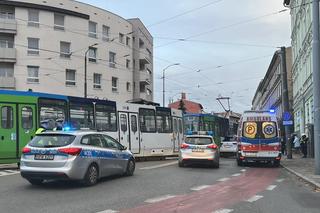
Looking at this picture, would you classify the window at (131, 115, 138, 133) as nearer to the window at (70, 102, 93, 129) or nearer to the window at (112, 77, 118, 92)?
the window at (70, 102, 93, 129)

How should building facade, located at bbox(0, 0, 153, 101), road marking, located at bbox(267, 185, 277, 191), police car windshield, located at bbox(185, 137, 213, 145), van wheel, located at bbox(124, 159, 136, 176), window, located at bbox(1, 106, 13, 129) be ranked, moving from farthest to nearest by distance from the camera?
building facade, located at bbox(0, 0, 153, 101) < police car windshield, located at bbox(185, 137, 213, 145) < window, located at bbox(1, 106, 13, 129) < van wheel, located at bbox(124, 159, 136, 176) < road marking, located at bbox(267, 185, 277, 191)

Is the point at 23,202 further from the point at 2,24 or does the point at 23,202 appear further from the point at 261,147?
the point at 2,24

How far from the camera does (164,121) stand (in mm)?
27719

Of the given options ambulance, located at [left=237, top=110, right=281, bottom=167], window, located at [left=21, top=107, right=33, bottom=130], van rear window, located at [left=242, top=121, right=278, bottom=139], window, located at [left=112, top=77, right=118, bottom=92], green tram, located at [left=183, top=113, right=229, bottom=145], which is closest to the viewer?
window, located at [left=21, top=107, right=33, bottom=130]

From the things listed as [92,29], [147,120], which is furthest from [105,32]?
[147,120]

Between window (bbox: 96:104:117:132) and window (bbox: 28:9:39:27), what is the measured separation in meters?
25.5

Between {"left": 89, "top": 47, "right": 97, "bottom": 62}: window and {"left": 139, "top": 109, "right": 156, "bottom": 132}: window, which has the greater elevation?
{"left": 89, "top": 47, "right": 97, "bottom": 62}: window

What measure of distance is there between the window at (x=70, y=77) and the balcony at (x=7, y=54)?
576 centimetres

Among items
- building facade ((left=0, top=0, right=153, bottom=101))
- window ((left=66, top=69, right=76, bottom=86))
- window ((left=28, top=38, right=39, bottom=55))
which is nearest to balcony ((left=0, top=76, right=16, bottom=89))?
building facade ((left=0, top=0, right=153, bottom=101))

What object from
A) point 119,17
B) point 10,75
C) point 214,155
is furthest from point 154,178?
point 119,17

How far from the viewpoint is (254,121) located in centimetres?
2345

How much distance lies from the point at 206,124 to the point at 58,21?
2091cm

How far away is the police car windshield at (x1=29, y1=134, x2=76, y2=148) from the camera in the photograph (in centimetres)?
1248

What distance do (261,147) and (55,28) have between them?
3003 centimetres
